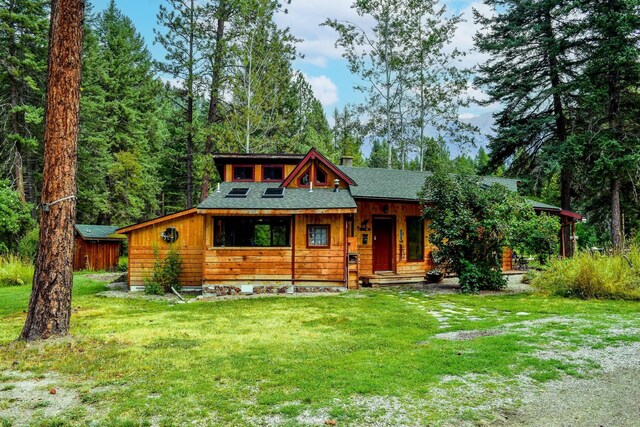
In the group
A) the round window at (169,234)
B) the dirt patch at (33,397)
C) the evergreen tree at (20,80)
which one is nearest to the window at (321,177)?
the round window at (169,234)

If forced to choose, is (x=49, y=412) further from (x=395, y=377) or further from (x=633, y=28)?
(x=633, y=28)

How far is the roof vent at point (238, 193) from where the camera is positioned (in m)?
13.4

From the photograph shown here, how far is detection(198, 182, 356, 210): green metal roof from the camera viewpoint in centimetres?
1232

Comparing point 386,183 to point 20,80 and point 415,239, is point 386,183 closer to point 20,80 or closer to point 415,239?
point 415,239

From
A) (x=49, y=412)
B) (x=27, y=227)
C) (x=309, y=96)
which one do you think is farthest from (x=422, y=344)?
(x=309, y=96)

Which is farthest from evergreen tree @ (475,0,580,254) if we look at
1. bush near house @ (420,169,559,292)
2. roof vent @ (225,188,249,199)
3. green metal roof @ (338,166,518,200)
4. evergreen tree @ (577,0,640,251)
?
roof vent @ (225,188,249,199)

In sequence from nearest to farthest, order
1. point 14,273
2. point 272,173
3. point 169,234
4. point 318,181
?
point 169,234, point 318,181, point 14,273, point 272,173

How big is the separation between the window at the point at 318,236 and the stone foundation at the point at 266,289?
54.5 inches

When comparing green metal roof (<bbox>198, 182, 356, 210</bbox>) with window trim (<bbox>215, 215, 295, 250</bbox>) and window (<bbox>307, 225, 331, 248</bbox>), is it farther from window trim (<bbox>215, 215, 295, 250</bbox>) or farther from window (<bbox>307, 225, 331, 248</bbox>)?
window (<bbox>307, 225, 331, 248</bbox>)

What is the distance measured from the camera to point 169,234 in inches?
516

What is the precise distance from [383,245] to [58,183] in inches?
439

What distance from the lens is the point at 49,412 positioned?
3678 millimetres

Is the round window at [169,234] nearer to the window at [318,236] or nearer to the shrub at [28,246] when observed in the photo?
the window at [318,236]

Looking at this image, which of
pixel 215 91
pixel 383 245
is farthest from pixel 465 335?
pixel 215 91
